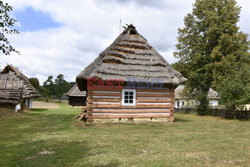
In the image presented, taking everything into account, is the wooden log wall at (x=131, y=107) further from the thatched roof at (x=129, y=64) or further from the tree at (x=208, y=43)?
the tree at (x=208, y=43)

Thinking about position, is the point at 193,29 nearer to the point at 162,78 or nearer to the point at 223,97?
the point at 223,97

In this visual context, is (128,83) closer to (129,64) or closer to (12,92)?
(129,64)

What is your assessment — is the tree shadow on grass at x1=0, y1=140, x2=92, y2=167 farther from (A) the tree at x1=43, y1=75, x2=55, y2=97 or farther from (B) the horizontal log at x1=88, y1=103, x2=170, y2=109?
(A) the tree at x1=43, y1=75, x2=55, y2=97

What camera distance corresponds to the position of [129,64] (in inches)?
495

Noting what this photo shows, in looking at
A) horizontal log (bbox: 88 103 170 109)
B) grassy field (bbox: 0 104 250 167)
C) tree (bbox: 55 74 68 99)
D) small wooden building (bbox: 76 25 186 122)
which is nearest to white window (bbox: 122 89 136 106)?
small wooden building (bbox: 76 25 186 122)

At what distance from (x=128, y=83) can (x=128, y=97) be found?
962 millimetres

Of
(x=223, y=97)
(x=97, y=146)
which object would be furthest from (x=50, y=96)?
(x=97, y=146)

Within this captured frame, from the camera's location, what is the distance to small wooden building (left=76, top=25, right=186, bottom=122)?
1181 cm

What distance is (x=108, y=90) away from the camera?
12.1 metres

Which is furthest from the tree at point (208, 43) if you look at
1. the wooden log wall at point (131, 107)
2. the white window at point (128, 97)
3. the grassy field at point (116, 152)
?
the grassy field at point (116, 152)

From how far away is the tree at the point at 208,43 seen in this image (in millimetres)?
20562

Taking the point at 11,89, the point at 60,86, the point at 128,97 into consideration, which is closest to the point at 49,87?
the point at 60,86

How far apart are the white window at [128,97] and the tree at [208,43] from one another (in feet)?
37.7

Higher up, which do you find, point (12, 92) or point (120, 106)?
point (12, 92)
